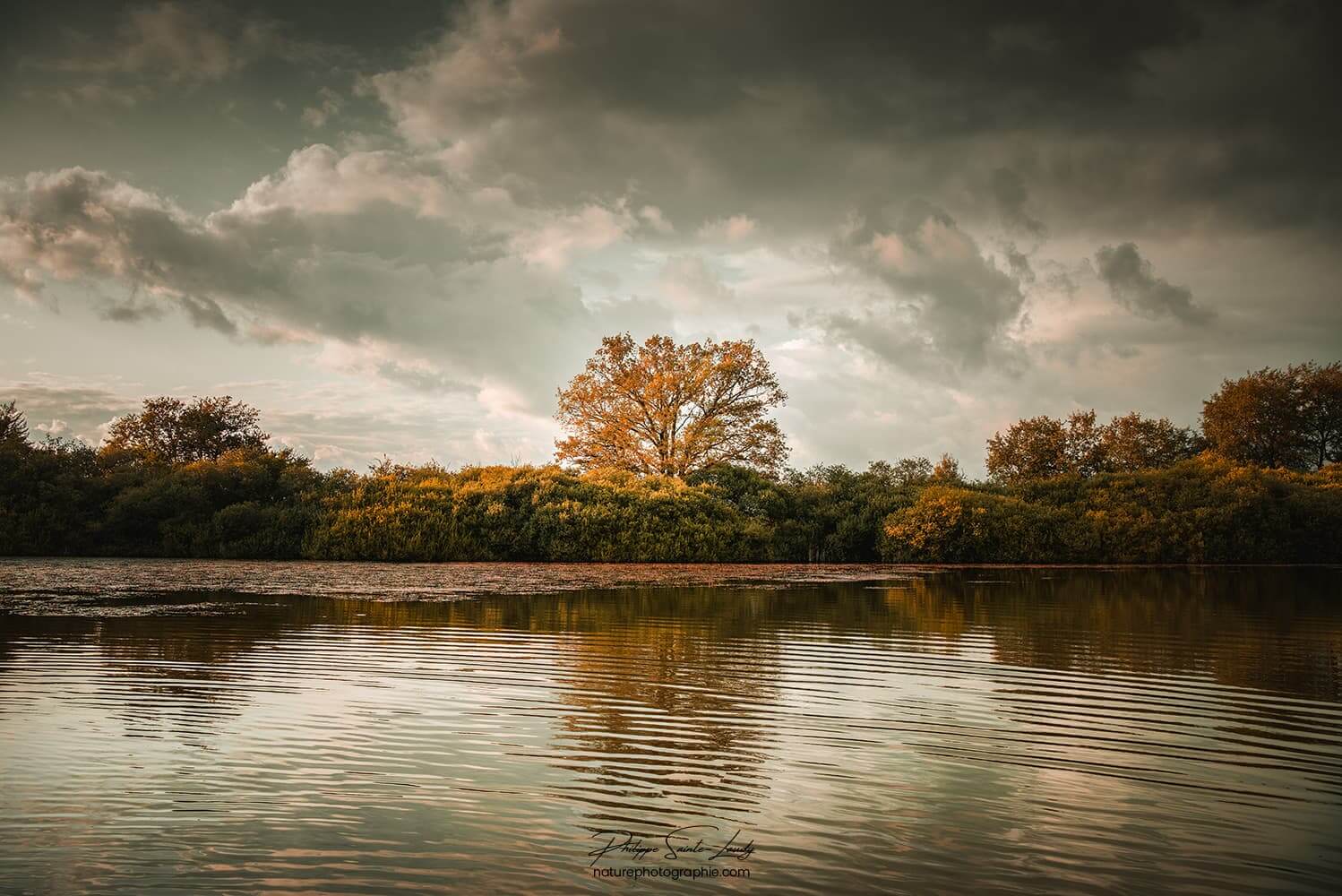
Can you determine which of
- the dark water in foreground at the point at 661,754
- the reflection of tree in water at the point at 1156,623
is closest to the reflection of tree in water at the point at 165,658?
the dark water in foreground at the point at 661,754

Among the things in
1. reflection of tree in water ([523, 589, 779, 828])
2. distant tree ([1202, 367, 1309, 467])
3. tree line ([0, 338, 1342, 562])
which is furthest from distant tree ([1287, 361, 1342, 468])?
reflection of tree in water ([523, 589, 779, 828])

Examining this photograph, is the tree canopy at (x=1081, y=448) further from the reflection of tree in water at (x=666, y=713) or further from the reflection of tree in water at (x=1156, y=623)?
the reflection of tree in water at (x=666, y=713)

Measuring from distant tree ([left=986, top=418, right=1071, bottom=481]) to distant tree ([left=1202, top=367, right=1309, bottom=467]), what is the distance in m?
8.91

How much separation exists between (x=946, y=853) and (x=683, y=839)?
1104 millimetres

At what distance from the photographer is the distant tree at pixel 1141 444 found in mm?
44250

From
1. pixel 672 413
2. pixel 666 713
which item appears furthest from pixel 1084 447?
pixel 666 713

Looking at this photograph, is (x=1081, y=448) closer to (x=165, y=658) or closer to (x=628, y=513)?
(x=628, y=513)

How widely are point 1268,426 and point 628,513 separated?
1507 inches

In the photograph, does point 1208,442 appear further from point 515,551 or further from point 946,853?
point 946,853

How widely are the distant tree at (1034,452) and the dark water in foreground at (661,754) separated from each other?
1390 inches

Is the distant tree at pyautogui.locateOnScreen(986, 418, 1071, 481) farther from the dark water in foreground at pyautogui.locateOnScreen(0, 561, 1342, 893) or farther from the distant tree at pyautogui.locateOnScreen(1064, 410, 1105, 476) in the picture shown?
the dark water in foreground at pyautogui.locateOnScreen(0, 561, 1342, 893)

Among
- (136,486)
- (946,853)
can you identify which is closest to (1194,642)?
(946,853)

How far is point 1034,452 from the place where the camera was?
4425 centimetres

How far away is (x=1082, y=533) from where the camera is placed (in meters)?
28.4
